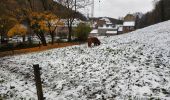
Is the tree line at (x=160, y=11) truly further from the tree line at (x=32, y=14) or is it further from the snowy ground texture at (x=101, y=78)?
the snowy ground texture at (x=101, y=78)

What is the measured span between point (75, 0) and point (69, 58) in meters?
28.9

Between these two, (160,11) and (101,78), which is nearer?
(101,78)

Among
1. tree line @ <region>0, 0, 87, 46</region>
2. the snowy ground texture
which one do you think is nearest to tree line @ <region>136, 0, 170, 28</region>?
tree line @ <region>0, 0, 87, 46</region>

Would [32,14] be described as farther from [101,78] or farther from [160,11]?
[160,11]

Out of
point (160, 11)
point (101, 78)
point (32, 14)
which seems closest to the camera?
point (101, 78)

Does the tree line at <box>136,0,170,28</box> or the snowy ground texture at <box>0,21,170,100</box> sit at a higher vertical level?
the tree line at <box>136,0,170,28</box>

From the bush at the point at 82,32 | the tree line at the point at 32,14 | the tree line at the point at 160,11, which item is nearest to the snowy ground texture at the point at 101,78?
the tree line at the point at 32,14

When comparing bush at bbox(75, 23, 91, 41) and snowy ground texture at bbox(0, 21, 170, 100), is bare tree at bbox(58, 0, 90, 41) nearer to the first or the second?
bush at bbox(75, 23, 91, 41)

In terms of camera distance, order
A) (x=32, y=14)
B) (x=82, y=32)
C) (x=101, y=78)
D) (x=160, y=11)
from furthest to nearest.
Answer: (x=160, y=11)
(x=82, y=32)
(x=32, y=14)
(x=101, y=78)

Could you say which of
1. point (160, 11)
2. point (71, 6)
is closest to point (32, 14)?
point (71, 6)

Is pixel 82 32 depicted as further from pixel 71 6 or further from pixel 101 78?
pixel 101 78

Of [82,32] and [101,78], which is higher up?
[82,32]

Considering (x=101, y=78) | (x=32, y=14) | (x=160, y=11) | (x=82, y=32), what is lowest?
(x=101, y=78)

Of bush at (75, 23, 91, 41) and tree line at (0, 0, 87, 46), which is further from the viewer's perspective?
bush at (75, 23, 91, 41)
